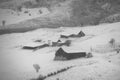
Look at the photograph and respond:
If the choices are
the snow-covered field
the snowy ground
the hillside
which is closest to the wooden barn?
the snow-covered field

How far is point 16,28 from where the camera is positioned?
41156mm

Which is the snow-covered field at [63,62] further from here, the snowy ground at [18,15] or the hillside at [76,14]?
the snowy ground at [18,15]

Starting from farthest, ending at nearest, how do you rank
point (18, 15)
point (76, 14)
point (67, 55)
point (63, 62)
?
point (18, 15) → point (76, 14) → point (67, 55) → point (63, 62)

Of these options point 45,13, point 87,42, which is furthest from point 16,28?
point 87,42

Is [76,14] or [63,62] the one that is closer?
[63,62]

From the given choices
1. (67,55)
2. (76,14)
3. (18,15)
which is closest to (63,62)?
(67,55)

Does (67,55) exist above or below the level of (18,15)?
below

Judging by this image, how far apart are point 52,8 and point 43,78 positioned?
3872cm

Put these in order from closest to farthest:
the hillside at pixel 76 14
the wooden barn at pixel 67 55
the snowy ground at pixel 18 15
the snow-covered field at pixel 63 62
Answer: the snow-covered field at pixel 63 62
the wooden barn at pixel 67 55
the hillside at pixel 76 14
the snowy ground at pixel 18 15

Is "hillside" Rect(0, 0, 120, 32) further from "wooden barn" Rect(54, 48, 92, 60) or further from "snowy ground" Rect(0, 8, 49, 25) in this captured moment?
"wooden barn" Rect(54, 48, 92, 60)

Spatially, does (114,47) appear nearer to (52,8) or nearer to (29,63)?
(29,63)

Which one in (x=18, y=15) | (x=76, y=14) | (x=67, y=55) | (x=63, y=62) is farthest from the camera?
(x=18, y=15)

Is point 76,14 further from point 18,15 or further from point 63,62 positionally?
point 63,62

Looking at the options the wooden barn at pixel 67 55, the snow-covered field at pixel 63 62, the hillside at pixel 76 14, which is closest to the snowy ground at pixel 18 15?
the hillside at pixel 76 14
